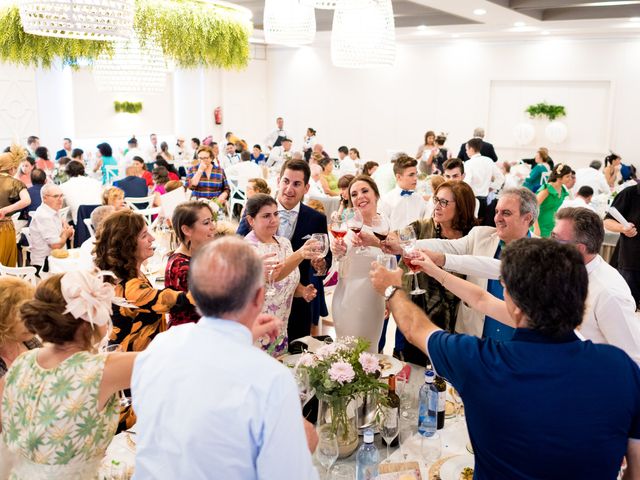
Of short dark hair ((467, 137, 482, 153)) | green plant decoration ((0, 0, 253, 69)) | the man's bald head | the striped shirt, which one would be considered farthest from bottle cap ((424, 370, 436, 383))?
short dark hair ((467, 137, 482, 153))

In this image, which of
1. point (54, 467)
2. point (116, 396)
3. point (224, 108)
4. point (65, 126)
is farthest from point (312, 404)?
point (224, 108)

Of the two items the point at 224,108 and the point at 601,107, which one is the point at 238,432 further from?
the point at 224,108

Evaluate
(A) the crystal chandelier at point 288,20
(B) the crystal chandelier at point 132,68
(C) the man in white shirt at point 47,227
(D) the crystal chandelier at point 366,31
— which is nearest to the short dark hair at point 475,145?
(A) the crystal chandelier at point 288,20

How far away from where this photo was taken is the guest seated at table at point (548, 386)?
145cm

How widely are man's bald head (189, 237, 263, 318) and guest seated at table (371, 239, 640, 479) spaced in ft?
1.84

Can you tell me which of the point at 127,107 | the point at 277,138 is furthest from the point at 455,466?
the point at 127,107

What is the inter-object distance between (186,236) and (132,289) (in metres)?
0.43

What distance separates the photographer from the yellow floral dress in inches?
66.9

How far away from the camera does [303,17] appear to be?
518 centimetres

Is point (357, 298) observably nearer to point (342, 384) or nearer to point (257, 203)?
point (257, 203)

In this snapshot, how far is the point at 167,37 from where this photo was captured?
Result: 4.89m

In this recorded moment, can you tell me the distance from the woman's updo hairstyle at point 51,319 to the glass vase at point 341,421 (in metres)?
0.83

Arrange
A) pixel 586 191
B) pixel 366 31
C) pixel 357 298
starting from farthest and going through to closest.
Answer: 1. pixel 586 191
2. pixel 366 31
3. pixel 357 298

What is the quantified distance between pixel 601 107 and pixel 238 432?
13.7 metres
